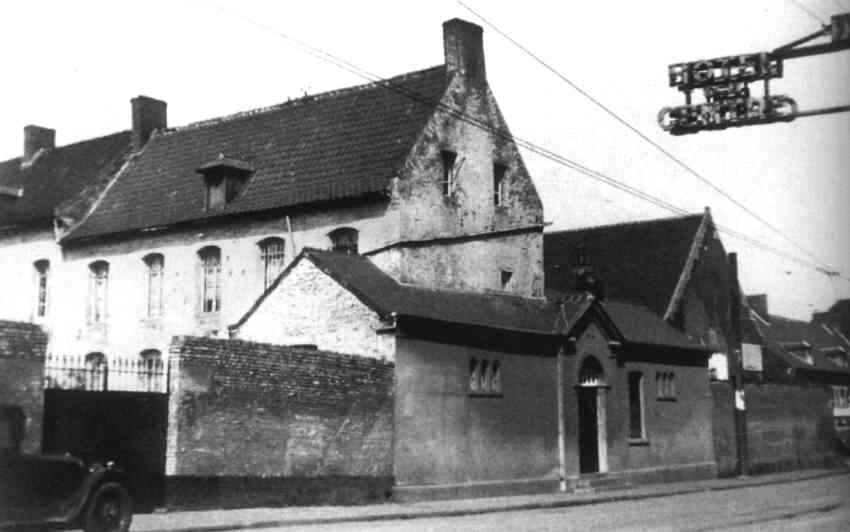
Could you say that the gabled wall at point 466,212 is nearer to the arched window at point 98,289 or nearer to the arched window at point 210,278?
the arched window at point 210,278

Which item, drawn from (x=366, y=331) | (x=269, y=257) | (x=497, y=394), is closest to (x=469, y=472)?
(x=497, y=394)

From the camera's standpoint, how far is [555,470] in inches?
1148

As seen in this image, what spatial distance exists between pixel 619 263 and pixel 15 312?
23640 millimetres

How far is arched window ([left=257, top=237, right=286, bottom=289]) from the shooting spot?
105 ft

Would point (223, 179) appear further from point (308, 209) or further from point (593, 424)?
point (593, 424)

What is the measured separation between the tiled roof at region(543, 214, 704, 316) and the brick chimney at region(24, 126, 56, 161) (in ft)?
71.8

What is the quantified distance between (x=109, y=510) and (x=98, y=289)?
71.6ft

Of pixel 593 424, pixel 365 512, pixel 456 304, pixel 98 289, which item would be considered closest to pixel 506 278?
pixel 456 304

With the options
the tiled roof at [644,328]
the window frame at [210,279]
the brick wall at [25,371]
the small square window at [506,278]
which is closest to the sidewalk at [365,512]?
the brick wall at [25,371]

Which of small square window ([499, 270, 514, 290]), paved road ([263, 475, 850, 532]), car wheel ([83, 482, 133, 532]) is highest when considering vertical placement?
small square window ([499, 270, 514, 290])

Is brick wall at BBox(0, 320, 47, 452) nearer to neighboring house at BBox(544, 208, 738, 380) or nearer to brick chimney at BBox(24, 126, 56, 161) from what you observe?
neighboring house at BBox(544, 208, 738, 380)

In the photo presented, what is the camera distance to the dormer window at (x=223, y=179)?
109 feet

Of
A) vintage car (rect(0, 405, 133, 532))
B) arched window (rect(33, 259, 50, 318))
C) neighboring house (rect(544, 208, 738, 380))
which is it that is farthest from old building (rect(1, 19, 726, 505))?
vintage car (rect(0, 405, 133, 532))

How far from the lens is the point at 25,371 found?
17.5m
